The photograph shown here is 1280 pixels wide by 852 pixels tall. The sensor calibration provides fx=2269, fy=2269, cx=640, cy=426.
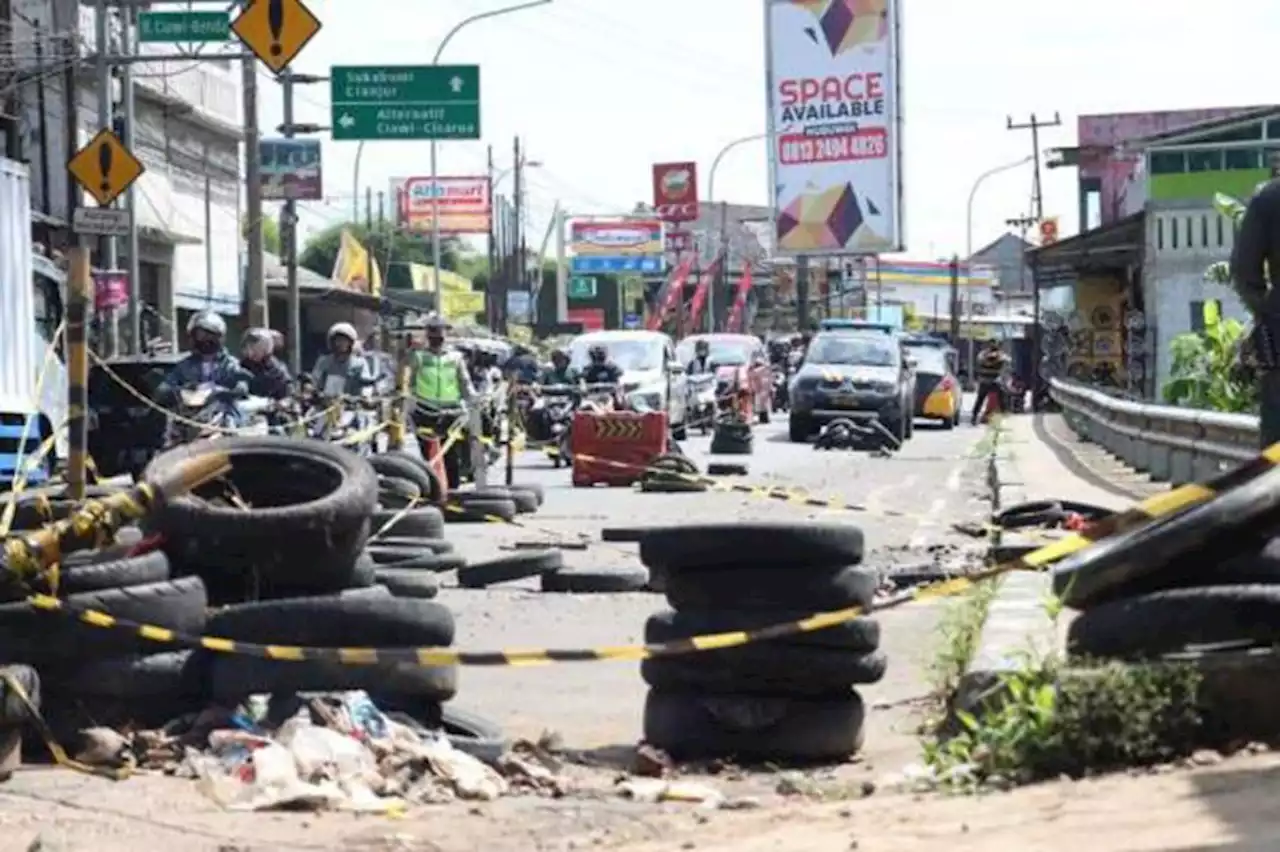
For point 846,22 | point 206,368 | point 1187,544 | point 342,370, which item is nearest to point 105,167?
point 342,370

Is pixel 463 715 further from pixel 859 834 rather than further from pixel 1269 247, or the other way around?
pixel 1269 247

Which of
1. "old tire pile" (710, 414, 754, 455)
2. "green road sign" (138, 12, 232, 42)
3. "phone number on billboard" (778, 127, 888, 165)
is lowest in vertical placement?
"old tire pile" (710, 414, 754, 455)

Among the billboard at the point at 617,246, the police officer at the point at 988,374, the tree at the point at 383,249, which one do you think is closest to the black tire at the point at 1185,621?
the police officer at the point at 988,374

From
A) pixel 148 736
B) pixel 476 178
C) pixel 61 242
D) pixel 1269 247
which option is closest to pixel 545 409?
pixel 61 242

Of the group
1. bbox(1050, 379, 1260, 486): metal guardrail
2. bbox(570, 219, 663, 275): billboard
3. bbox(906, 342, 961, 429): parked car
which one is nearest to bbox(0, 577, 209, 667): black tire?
bbox(1050, 379, 1260, 486): metal guardrail

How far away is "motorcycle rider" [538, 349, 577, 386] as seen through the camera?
1283 inches

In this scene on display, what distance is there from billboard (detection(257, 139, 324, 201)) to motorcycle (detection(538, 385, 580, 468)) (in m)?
12.8

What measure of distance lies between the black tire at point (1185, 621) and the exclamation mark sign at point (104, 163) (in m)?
20.2

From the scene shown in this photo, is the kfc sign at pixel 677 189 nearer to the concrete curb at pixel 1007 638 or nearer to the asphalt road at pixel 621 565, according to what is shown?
the asphalt road at pixel 621 565

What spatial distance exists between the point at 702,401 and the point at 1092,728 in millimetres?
36904

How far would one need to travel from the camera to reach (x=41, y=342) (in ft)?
70.9

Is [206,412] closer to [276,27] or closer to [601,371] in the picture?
[276,27]

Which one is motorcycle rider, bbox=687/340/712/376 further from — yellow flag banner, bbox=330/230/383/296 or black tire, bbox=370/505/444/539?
yellow flag banner, bbox=330/230/383/296

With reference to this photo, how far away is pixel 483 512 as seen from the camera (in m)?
18.4
